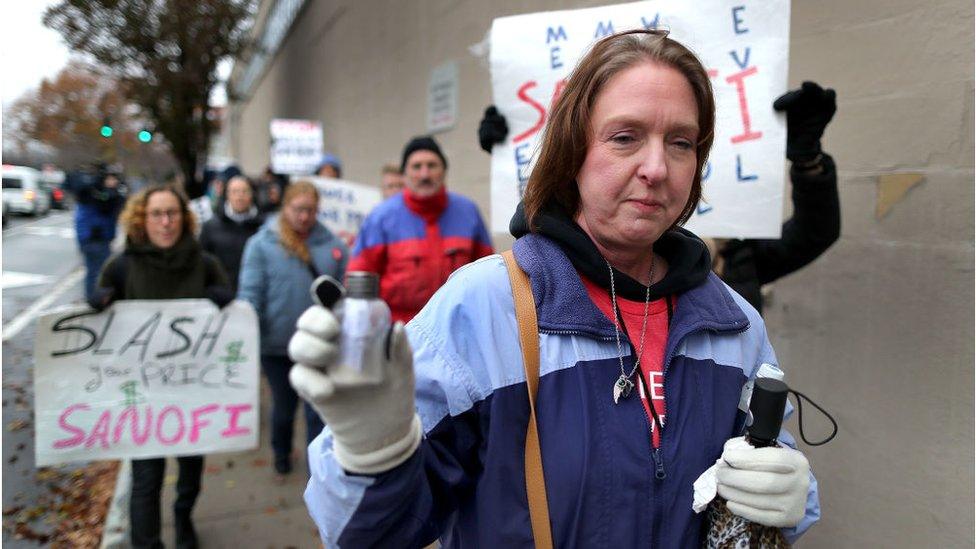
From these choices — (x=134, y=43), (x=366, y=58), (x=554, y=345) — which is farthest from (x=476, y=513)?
(x=134, y=43)

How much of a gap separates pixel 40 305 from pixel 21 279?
3.30 metres

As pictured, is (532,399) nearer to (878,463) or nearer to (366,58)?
(878,463)

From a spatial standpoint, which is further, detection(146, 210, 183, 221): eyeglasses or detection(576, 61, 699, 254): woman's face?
detection(146, 210, 183, 221): eyeglasses

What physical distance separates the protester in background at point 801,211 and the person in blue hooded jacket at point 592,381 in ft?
2.48

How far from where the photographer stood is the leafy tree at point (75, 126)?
39531 mm

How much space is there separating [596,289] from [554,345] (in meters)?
0.20

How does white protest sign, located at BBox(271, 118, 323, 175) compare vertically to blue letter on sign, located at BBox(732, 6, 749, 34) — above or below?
above

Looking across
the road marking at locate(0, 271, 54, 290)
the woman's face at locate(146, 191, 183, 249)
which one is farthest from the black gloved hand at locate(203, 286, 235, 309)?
the road marking at locate(0, 271, 54, 290)

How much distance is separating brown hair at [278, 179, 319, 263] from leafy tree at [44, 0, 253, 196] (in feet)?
46.3

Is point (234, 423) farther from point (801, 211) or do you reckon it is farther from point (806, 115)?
point (806, 115)

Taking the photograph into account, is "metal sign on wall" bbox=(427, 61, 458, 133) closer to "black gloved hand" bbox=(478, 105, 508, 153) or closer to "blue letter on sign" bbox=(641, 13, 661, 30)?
"black gloved hand" bbox=(478, 105, 508, 153)

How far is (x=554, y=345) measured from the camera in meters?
1.27

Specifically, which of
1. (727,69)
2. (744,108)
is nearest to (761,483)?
(744,108)

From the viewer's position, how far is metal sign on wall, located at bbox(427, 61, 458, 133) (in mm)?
7074
